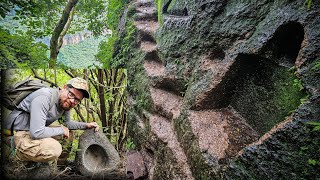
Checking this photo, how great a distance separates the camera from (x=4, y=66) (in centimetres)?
533

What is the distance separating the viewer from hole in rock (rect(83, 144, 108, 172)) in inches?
179

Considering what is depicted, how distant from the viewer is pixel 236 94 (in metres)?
3.37

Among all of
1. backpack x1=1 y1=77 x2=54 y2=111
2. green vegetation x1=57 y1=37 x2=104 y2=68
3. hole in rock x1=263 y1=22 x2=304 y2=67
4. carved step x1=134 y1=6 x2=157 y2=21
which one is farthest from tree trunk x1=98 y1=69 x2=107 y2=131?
hole in rock x1=263 y1=22 x2=304 y2=67

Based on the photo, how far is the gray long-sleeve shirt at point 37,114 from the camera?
3.38m

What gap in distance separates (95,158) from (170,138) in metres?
1.74

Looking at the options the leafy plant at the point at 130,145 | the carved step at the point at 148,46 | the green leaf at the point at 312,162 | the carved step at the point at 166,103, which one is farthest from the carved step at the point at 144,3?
the green leaf at the point at 312,162

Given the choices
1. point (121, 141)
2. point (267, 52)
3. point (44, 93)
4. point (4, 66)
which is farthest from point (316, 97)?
point (4, 66)

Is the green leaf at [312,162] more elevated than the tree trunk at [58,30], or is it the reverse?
the tree trunk at [58,30]

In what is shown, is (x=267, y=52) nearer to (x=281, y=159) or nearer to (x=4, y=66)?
(x=281, y=159)

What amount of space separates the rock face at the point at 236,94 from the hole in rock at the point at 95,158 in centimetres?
82

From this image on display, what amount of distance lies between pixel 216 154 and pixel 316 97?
1.25 metres

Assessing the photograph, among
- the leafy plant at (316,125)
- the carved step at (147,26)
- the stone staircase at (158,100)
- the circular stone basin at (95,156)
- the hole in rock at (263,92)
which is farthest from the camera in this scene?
the carved step at (147,26)

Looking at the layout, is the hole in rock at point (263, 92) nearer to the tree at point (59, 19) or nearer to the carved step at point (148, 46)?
the carved step at point (148, 46)

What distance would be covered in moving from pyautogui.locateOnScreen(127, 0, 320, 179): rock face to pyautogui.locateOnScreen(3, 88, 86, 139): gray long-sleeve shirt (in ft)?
Answer: 5.44
